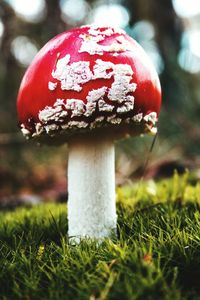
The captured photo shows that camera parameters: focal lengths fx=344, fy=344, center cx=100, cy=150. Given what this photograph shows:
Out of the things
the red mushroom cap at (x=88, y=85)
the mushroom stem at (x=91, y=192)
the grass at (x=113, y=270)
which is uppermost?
the red mushroom cap at (x=88, y=85)

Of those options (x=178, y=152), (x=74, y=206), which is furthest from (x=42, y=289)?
(x=178, y=152)

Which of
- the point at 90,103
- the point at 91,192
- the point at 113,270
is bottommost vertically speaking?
the point at 113,270

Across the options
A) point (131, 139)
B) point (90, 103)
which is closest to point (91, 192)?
point (90, 103)

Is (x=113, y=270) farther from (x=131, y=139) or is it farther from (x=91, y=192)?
(x=131, y=139)

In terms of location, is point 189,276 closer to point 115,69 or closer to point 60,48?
point 115,69

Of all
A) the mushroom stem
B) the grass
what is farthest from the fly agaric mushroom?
the grass

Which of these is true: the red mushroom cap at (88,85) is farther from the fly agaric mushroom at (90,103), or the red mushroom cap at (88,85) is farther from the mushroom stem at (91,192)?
the mushroom stem at (91,192)

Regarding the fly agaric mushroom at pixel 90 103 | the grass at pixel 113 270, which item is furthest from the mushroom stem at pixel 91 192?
the grass at pixel 113 270
